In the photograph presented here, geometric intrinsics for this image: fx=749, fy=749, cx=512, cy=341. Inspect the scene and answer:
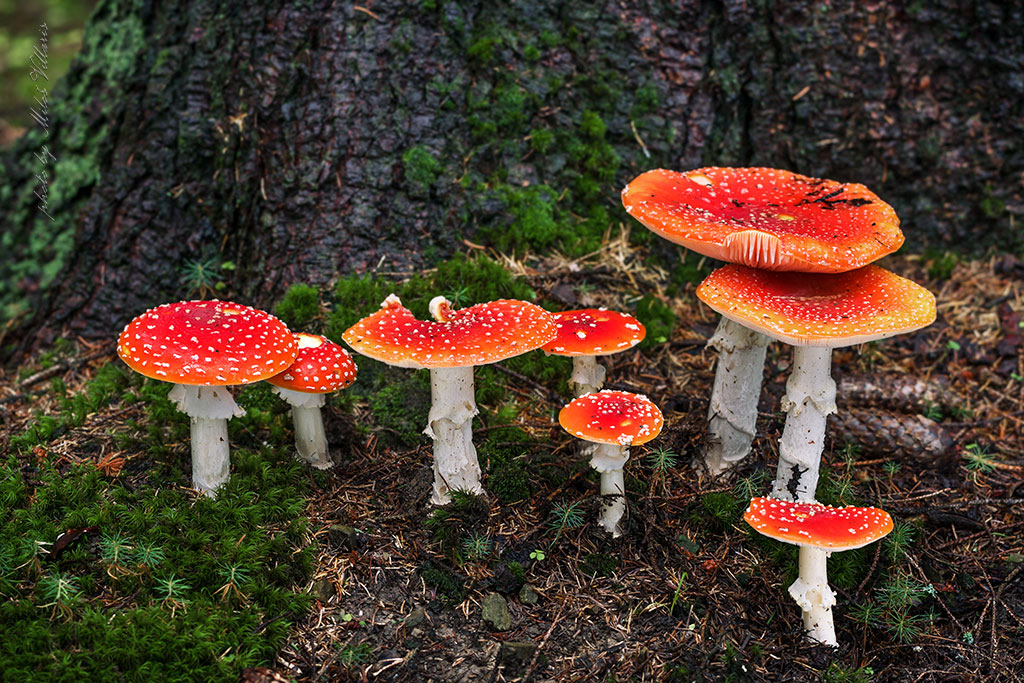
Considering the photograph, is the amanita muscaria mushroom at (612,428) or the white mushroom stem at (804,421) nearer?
the amanita muscaria mushroom at (612,428)

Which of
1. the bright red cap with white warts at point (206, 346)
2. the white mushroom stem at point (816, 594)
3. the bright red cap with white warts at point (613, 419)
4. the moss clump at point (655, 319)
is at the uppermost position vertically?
the bright red cap with white warts at point (206, 346)

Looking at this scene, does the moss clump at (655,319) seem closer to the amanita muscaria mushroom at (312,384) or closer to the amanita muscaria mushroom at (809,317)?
the amanita muscaria mushroom at (809,317)

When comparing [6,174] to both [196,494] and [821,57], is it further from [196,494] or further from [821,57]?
[821,57]

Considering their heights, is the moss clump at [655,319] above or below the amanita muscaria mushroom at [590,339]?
below

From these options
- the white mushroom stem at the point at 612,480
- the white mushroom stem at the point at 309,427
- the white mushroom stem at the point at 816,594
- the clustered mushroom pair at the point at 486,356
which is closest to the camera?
the clustered mushroom pair at the point at 486,356

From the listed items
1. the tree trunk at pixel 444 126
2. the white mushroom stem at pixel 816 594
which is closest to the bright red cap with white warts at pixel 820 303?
the white mushroom stem at pixel 816 594

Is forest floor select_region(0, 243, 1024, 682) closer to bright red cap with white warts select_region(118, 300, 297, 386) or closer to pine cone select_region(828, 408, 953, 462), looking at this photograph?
pine cone select_region(828, 408, 953, 462)

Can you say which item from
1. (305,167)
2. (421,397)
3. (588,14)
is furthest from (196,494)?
(588,14)

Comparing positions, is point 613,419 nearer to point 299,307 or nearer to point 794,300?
point 794,300
